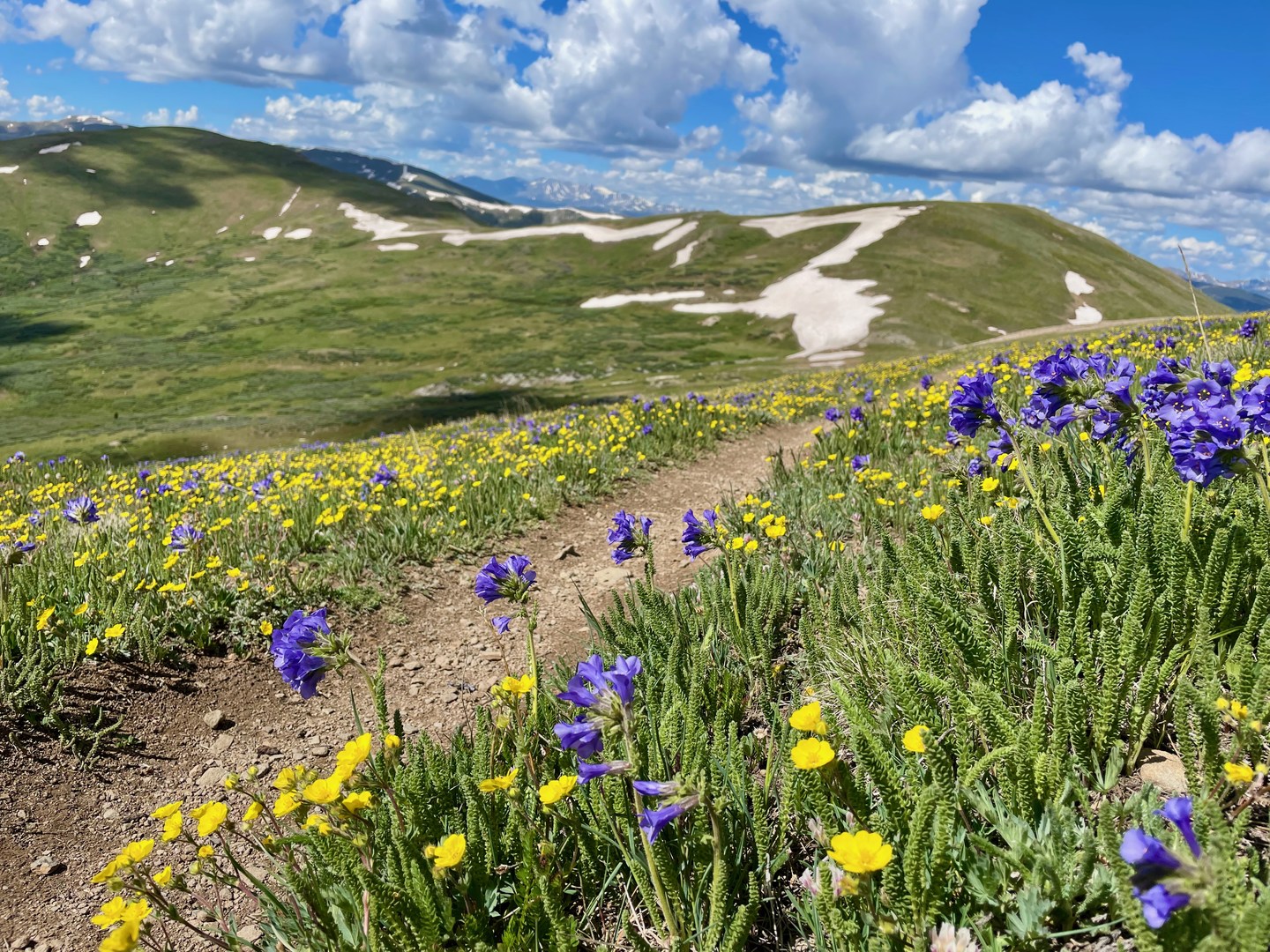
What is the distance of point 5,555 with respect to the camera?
528 centimetres

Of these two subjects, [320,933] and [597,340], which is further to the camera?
[597,340]

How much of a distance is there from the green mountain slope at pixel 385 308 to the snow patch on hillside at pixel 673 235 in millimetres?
893

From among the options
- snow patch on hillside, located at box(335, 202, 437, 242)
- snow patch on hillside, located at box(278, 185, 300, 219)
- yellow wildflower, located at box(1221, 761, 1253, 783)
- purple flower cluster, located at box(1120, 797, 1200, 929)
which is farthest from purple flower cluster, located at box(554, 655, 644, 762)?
snow patch on hillside, located at box(278, 185, 300, 219)

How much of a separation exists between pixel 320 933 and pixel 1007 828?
2020 millimetres

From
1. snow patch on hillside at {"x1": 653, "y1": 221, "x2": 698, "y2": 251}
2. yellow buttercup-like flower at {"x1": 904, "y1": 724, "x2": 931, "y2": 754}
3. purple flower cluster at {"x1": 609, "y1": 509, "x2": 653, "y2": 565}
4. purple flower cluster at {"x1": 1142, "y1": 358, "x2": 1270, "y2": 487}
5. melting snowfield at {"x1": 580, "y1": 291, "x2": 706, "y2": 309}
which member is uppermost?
snow patch on hillside at {"x1": 653, "y1": 221, "x2": 698, "y2": 251}

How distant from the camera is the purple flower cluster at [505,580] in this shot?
3105 mm

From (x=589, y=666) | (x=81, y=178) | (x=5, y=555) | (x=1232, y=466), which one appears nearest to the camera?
(x=589, y=666)

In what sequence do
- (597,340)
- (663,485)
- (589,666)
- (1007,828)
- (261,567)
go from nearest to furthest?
(1007,828) → (589,666) → (261,567) → (663,485) → (597,340)

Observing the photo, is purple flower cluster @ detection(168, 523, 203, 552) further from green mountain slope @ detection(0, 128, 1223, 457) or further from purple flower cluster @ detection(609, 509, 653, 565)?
green mountain slope @ detection(0, 128, 1223, 457)

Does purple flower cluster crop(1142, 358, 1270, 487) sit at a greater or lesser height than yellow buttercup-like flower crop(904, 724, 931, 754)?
greater

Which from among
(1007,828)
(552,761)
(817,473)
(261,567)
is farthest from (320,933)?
(817,473)

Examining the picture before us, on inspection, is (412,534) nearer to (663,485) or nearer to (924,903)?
(663,485)

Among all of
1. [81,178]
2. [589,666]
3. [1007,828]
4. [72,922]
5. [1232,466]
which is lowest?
[72,922]

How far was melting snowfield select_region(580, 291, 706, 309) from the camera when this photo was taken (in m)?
66.1
